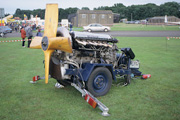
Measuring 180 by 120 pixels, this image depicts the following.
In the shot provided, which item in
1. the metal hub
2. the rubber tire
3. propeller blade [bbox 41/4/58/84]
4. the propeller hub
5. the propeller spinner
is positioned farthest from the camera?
the metal hub

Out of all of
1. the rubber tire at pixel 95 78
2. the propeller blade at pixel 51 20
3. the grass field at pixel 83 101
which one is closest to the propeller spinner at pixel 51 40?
the propeller blade at pixel 51 20

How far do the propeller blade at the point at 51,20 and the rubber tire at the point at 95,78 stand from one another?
1.69 metres

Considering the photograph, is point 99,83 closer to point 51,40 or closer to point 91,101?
point 91,101

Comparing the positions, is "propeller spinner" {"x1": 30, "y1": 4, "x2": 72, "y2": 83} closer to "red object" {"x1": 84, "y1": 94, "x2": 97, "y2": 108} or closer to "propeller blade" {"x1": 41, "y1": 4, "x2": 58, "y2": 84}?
"propeller blade" {"x1": 41, "y1": 4, "x2": 58, "y2": 84}

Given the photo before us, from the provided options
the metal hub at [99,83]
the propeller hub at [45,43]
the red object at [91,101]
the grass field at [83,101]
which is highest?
the propeller hub at [45,43]

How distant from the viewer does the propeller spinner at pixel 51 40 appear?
4.97m

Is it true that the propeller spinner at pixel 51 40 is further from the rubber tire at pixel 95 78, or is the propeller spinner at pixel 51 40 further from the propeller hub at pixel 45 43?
the rubber tire at pixel 95 78

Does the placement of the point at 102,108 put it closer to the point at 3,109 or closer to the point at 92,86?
the point at 92,86

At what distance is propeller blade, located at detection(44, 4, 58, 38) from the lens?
529cm

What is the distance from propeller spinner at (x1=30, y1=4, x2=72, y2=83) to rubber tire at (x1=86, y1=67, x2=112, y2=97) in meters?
1.13

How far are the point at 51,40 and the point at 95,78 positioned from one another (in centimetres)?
180

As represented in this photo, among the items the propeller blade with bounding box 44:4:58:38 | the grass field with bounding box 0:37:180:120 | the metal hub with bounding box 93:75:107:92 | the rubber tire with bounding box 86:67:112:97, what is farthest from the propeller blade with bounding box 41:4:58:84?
the metal hub with bounding box 93:75:107:92

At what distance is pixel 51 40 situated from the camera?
5031mm

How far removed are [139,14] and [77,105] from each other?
112928 mm
